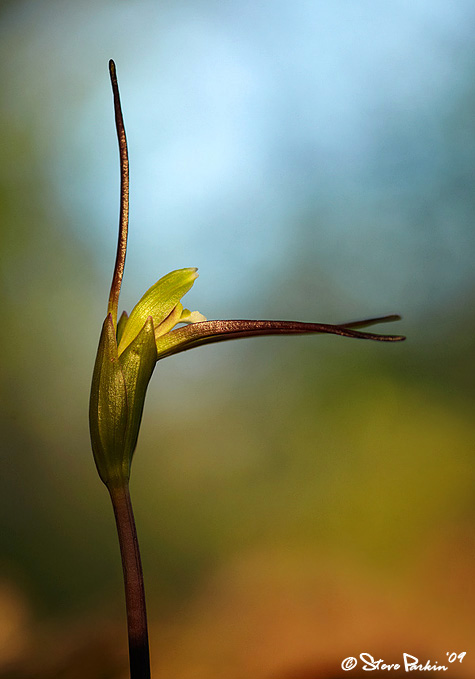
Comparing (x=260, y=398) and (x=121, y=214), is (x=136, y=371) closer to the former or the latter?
(x=121, y=214)

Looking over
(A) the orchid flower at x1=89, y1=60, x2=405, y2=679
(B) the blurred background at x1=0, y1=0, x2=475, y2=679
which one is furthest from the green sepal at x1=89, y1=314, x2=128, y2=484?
(B) the blurred background at x1=0, y1=0, x2=475, y2=679

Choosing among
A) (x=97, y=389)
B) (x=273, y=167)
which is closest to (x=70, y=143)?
(x=273, y=167)

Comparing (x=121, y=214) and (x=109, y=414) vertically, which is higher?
(x=121, y=214)

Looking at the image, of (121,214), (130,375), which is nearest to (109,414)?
(130,375)

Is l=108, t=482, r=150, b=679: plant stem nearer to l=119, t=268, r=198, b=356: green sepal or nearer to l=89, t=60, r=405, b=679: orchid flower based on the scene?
l=89, t=60, r=405, b=679: orchid flower

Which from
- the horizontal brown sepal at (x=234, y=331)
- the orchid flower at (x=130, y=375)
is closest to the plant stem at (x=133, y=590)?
the orchid flower at (x=130, y=375)

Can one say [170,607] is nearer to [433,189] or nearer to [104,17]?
[433,189]

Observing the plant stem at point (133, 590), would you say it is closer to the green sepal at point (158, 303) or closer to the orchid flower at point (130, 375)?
the orchid flower at point (130, 375)
